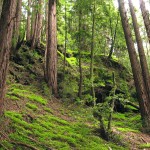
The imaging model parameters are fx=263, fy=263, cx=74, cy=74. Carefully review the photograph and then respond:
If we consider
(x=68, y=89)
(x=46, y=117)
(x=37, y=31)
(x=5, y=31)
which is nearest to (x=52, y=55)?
(x=68, y=89)

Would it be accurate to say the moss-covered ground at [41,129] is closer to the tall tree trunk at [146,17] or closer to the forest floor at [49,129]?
the forest floor at [49,129]

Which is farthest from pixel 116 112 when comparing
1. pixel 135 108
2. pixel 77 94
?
pixel 77 94

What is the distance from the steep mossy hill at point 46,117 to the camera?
722 centimetres

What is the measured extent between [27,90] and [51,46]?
3.11m

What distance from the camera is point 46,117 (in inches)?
388

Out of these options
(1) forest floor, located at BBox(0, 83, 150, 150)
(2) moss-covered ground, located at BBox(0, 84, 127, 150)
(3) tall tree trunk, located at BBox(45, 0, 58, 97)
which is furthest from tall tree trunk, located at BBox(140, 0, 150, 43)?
(3) tall tree trunk, located at BBox(45, 0, 58, 97)

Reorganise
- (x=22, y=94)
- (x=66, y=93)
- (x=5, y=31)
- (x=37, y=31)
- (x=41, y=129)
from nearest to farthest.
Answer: (x=5, y=31)
(x=41, y=129)
(x=22, y=94)
(x=66, y=93)
(x=37, y=31)

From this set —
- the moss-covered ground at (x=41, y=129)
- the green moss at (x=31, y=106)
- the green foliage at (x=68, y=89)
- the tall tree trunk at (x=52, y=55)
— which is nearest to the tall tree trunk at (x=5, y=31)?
the moss-covered ground at (x=41, y=129)

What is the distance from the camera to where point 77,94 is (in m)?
15.3

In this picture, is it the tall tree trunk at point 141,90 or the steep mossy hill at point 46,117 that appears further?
the tall tree trunk at point 141,90

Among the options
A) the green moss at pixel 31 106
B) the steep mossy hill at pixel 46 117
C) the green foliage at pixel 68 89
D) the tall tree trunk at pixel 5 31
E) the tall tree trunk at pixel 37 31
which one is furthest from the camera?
the tall tree trunk at pixel 37 31

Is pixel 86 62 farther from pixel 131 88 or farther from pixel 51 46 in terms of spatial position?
pixel 51 46

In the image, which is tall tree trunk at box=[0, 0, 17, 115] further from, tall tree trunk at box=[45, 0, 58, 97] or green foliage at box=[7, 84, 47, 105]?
tall tree trunk at box=[45, 0, 58, 97]

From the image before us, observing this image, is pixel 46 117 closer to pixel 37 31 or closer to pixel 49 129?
pixel 49 129
